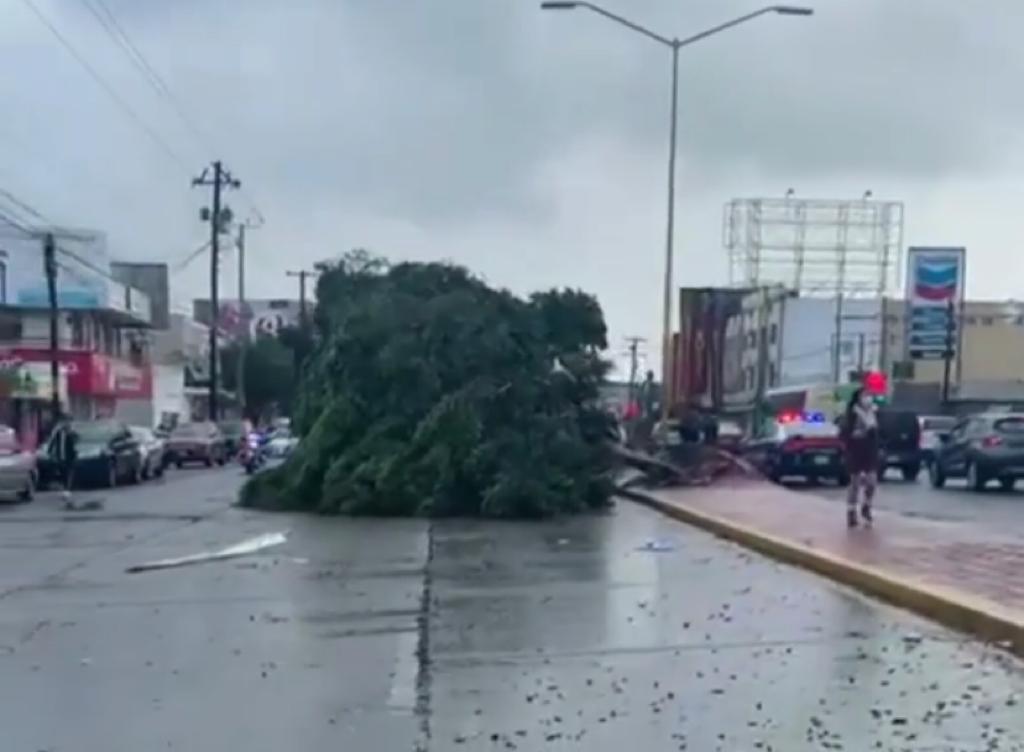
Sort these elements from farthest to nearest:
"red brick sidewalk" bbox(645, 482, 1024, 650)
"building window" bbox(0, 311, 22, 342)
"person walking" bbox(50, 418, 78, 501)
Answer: "building window" bbox(0, 311, 22, 342), "person walking" bbox(50, 418, 78, 501), "red brick sidewalk" bbox(645, 482, 1024, 650)

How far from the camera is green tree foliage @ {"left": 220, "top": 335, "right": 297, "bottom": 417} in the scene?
110 m

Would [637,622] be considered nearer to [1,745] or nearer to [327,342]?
[1,745]

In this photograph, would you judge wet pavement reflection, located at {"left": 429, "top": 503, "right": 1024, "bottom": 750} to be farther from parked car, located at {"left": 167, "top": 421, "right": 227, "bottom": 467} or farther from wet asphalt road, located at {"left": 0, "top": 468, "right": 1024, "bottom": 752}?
parked car, located at {"left": 167, "top": 421, "right": 227, "bottom": 467}

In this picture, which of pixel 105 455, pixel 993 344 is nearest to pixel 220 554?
pixel 105 455

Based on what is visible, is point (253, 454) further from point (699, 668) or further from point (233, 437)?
point (699, 668)

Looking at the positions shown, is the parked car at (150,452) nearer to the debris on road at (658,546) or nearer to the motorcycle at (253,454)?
the motorcycle at (253,454)

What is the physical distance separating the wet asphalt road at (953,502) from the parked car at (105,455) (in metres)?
16.9

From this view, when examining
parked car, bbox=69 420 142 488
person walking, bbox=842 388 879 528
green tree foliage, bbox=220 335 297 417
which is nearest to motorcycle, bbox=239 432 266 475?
parked car, bbox=69 420 142 488

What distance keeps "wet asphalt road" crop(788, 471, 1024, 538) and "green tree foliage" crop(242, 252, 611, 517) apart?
17.6 ft

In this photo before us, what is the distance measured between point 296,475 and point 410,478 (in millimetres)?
2517

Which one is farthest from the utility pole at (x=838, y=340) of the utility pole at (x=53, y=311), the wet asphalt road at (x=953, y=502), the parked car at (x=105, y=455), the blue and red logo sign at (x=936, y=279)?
the parked car at (x=105, y=455)

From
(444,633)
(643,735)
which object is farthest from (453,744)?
(444,633)

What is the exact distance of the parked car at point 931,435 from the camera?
142 ft

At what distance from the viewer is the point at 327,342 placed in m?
30.8
